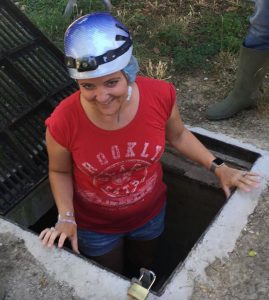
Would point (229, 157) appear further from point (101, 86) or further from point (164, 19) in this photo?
point (164, 19)

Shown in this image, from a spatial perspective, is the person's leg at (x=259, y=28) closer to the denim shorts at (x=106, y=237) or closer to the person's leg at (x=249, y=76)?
the person's leg at (x=249, y=76)

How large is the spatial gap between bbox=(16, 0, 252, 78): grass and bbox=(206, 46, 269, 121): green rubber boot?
1.98 ft

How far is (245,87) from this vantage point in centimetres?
315

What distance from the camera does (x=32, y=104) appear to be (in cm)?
287

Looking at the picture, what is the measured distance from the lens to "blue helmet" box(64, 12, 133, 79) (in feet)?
5.75

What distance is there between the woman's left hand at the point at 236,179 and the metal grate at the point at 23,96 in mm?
1015

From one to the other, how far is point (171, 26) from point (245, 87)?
1256 millimetres

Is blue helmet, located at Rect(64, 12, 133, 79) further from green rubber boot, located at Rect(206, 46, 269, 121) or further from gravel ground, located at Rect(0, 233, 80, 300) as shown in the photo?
green rubber boot, located at Rect(206, 46, 269, 121)

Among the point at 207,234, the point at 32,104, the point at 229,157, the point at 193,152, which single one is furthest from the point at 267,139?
the point at 32,104

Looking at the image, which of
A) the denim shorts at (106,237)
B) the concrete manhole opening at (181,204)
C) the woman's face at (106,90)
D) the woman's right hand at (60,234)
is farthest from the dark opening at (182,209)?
the woman's face at (106,90)

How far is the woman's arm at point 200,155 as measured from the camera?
2.26m

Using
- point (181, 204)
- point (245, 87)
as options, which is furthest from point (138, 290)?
point (245, 87)

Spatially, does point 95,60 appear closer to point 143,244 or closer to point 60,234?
point 60,234

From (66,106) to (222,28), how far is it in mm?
2508
